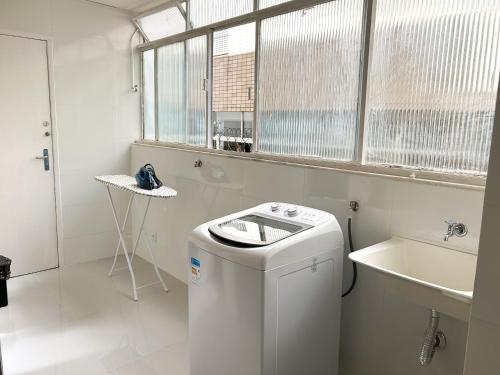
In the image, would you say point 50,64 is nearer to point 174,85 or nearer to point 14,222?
point 174,85

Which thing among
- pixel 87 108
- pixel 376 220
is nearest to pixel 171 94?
pixel 87 108

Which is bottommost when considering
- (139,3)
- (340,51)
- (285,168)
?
(285,168)

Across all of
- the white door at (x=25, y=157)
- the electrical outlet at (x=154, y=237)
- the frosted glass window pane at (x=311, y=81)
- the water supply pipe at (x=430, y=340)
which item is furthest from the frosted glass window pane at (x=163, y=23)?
the water supply pipe at (x=430, y=340)

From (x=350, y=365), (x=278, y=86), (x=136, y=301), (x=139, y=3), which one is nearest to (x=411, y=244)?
(x=350, y=365)

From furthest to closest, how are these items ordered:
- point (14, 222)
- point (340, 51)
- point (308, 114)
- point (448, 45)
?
point (14, 222)
point (308, 114)
point (340, 51)
point (448, 45)

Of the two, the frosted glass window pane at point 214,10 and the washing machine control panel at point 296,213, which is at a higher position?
the frosted glass window pane at point 214,10

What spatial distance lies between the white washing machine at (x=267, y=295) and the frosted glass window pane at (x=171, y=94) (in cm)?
186

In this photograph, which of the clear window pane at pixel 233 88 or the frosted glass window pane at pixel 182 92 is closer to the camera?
the clear window pane at pixel 233 88

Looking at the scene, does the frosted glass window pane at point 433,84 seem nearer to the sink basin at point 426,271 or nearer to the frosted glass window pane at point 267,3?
the sink basin at point 426,271

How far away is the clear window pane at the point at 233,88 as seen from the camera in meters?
2.86

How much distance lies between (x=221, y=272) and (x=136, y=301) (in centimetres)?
175

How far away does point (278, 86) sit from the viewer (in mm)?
2617

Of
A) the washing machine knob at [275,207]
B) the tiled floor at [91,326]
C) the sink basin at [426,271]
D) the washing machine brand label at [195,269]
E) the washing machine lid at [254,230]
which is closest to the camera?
the sink basin at [426,271]

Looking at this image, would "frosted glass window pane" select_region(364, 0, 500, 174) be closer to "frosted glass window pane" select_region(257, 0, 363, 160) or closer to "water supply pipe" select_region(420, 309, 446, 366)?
"frosted glass window pane" select_region(257, 0, 363, 160)
